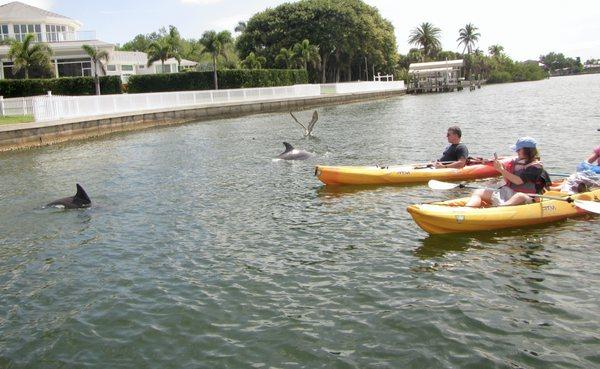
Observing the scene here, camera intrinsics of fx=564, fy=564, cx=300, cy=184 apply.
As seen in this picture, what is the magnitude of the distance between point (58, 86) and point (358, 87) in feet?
110

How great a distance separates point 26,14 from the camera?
64.4m

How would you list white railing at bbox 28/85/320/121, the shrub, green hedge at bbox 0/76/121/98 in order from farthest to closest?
the shrub → green hedge at bbox 0/76/121/98 → white railing at bbox 28/85/320/121

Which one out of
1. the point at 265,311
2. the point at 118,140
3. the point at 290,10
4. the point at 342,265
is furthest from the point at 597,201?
the point at 290,10

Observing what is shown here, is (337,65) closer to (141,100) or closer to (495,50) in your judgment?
(141,100)

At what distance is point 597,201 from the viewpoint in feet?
34.3

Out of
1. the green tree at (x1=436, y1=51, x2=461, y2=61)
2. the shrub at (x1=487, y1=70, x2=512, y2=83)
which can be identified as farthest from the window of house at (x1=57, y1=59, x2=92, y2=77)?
the shrub at (x1=487, y1=70, x2=512, y2=83)

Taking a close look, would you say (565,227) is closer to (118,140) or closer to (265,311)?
(265,311)

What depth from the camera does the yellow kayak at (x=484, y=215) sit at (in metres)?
9.63

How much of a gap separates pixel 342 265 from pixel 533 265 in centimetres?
288

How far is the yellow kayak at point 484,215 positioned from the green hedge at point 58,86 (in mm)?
44033

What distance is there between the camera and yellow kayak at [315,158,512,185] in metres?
14.4

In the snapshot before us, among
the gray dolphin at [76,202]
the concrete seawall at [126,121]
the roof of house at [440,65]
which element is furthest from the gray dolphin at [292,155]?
the roof of house at [440,65]

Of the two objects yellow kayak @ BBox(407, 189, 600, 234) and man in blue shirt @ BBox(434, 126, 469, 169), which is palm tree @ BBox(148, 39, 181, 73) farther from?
yellow kayak @ BBox(407, 189, 600, 234)

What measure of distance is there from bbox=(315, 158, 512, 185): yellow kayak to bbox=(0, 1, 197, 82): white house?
1919 inches
